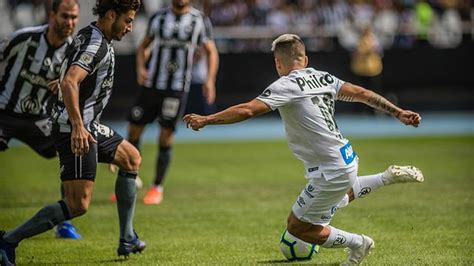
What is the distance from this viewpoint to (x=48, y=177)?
42.1ft

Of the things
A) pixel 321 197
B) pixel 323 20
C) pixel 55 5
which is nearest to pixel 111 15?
pixel 55 5

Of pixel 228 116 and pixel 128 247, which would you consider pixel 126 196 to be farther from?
pixel 228 116

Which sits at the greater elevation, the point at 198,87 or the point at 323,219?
the point at 323,219

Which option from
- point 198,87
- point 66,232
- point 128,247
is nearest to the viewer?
point 128,247

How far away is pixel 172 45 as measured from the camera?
11.0 metres

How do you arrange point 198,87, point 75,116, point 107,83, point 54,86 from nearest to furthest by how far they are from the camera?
point 75,116 → point 107,83 → point 54,86 → point 198,87

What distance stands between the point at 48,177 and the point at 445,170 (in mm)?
5643

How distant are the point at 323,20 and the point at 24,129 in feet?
52.5

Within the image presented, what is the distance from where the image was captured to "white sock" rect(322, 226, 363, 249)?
6.73 m

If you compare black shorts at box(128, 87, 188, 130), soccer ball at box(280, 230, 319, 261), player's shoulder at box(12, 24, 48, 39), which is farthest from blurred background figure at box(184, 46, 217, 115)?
soccer ball at box(280, 230, 319, 261)

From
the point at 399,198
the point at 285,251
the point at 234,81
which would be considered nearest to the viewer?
the point at 285,251

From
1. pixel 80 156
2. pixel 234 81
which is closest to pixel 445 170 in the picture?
pixel 80 156

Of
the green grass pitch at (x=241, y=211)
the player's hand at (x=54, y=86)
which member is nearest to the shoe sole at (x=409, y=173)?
the green grass pitch at (x=241, y=211)

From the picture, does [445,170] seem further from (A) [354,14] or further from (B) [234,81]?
(A) [354,14]
